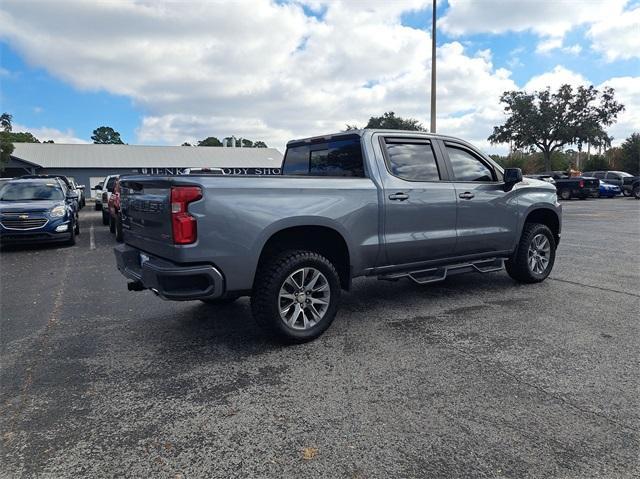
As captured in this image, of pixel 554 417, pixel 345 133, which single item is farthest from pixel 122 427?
pixel 345 133

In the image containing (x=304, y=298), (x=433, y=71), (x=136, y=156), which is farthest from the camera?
(x=136, y=156)

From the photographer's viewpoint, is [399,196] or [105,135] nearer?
[399,196]

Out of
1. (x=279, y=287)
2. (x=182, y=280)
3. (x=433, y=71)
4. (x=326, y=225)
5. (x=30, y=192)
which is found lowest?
(x=279, y=287)

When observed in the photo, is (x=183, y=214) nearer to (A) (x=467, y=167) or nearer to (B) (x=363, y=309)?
(B) (x=363, y=309)

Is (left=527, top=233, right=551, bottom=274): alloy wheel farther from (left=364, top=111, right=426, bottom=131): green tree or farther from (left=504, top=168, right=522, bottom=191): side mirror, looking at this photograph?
(left=364, top=111, right=426, bottom=131): green tree

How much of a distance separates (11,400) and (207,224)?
1.81m

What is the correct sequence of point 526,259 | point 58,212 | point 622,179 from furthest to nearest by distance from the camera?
point 622,179 → point 58,212 → point 526,259

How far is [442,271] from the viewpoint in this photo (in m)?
5.24

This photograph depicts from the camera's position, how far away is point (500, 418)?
291cm

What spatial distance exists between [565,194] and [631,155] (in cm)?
2152

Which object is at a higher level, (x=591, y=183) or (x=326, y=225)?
(x=591, y=183)

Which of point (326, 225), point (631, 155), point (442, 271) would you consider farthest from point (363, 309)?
point (631, 155)

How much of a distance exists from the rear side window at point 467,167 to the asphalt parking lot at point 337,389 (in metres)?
1.47

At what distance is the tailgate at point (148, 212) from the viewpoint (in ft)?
12.3
